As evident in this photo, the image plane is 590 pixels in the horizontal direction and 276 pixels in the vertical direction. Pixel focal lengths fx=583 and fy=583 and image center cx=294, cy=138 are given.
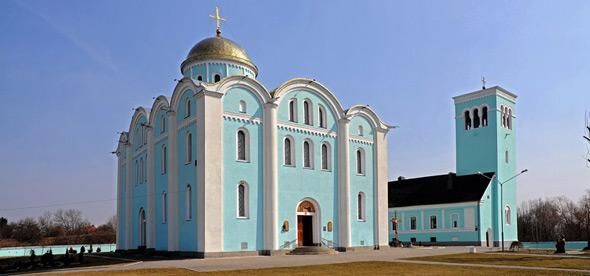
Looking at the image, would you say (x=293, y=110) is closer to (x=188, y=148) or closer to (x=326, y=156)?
(x=326, y=156)

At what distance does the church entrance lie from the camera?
1540 inches

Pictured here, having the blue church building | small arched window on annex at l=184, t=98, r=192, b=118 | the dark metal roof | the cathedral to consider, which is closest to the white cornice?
the blue church building

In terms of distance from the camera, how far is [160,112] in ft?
137

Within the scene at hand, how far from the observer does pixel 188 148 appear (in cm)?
3669

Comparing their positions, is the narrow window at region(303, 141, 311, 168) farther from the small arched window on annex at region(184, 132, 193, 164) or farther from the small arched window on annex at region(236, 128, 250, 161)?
the small arched window on annex at region(184, 132, 193, 164)

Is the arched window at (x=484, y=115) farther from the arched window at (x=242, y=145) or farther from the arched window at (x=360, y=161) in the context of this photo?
the arched window at (x=242, y=145)

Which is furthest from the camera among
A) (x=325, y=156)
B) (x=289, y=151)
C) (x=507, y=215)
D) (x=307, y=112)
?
(x=507, y=215)

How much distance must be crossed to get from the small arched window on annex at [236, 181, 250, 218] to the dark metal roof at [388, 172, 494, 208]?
92.4 ft

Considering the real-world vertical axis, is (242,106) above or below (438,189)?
above

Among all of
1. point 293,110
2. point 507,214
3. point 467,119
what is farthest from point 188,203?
point 467,119

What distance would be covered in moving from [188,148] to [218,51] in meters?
9.40

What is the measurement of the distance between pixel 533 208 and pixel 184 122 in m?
79.9

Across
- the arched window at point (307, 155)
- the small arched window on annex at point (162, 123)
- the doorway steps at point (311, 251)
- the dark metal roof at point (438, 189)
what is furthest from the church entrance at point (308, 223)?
the dark metal roof at point (438, 189)

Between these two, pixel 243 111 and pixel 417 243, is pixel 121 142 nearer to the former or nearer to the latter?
pixel 243 111
